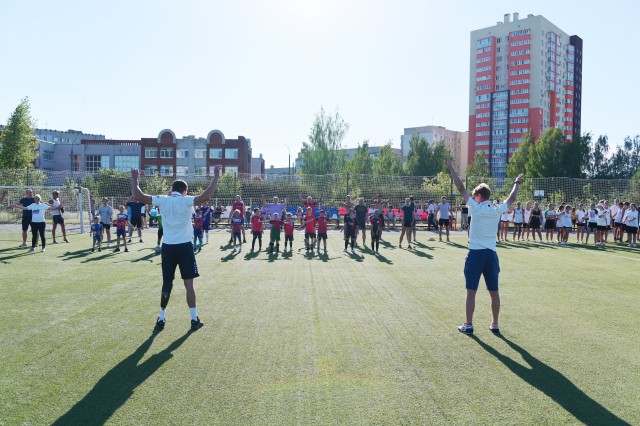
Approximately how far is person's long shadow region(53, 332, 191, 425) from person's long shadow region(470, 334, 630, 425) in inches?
148

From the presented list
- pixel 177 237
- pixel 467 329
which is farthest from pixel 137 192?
pixel 467 329

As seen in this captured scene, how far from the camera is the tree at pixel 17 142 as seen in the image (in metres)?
35.4

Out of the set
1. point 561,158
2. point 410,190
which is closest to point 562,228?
point 410,190

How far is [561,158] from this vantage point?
59.3 meters

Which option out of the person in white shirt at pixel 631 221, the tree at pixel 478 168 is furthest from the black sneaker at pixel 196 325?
the tree at pixel 478 168

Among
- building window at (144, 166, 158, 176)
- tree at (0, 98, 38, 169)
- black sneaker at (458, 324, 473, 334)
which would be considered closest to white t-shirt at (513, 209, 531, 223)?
black sneaker at (458, 324, 473, 334)

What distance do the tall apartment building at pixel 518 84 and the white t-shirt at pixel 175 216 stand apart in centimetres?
10133

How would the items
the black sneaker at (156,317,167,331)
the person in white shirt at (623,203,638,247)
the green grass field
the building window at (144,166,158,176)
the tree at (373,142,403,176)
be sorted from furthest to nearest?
the tree at (373,142,403,176) < the building window at (144,166,158,176) < the person in white shirt at (623,203,638,247) < the black sneaker at (156,317,167,331) < the green grass field

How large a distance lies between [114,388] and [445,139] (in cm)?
12617

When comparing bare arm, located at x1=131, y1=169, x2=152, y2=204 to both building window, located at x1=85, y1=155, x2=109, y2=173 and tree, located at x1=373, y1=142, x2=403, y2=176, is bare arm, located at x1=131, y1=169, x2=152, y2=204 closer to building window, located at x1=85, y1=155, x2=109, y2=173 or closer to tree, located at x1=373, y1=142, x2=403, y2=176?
tree, located at x1=373, y1=142, x2=403, y2=176

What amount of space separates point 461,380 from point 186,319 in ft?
13.3

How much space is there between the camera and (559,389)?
4520 millimetres

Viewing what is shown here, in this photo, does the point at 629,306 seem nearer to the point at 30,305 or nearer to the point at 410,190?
the point at 30,305

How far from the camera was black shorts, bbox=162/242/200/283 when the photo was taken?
659 cm
